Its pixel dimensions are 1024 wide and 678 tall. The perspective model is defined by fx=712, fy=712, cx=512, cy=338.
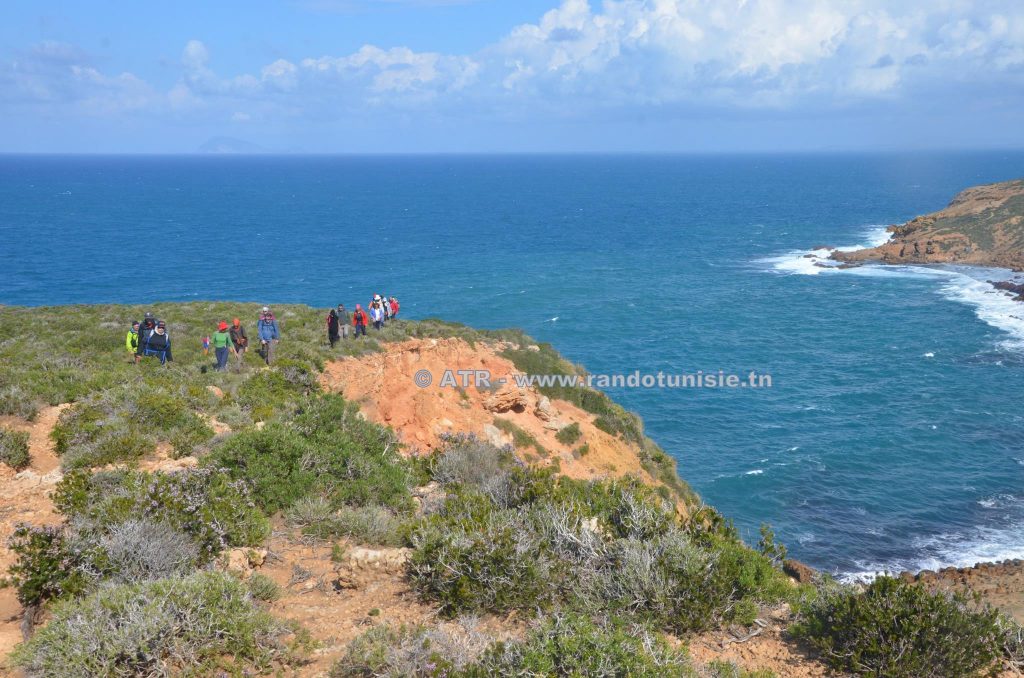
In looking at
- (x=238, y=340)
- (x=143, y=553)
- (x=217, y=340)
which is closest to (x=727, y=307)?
(x=238, y=340)

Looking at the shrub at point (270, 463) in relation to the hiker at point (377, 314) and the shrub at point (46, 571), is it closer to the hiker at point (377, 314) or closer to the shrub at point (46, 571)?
the shrub at point (46, 571)

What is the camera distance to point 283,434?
1107 centimetres

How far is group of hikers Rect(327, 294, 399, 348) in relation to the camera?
2184 centimetres

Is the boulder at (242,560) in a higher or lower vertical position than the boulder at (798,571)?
higher

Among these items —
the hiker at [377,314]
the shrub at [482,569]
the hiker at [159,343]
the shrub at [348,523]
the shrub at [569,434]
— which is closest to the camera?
the shrub at [482,569]

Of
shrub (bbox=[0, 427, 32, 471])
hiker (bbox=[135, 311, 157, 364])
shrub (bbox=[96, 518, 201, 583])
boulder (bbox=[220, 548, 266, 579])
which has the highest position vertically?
hiker (bbox=[135, 311, 157, 364])

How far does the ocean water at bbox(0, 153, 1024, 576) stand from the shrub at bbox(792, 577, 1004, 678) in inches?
730

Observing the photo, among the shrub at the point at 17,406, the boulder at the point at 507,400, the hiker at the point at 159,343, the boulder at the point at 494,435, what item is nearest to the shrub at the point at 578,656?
the shrub at the point at 17,406

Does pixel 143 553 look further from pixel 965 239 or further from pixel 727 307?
pixel 965 239

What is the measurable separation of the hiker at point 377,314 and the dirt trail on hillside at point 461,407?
177 cm

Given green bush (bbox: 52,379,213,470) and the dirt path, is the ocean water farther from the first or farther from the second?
the dirt path

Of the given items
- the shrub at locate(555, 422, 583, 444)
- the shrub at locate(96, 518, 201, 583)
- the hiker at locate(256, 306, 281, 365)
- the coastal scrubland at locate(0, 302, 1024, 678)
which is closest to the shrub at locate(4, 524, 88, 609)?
the coastal scrubland at locate(0, 302, 1024, 678)

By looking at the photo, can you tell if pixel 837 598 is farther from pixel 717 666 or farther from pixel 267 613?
pixel 267 613

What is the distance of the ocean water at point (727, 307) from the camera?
2908 centimetres
